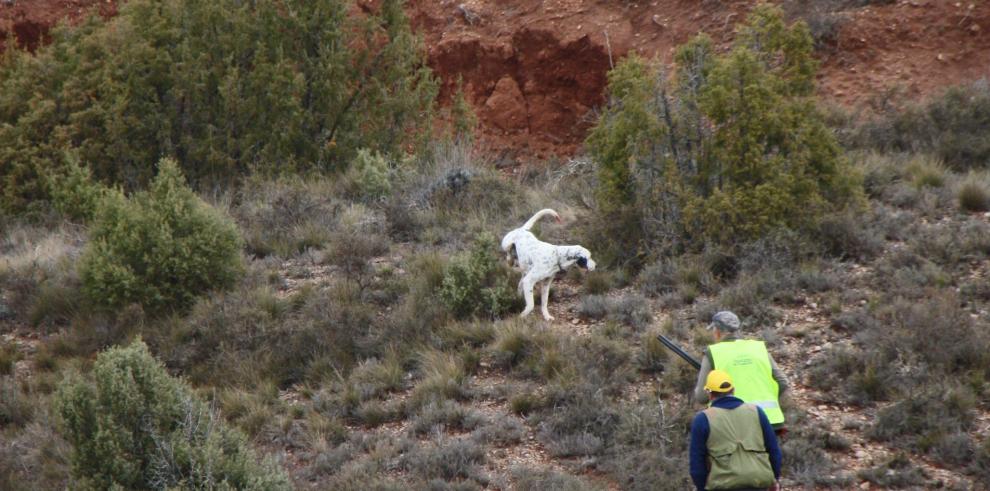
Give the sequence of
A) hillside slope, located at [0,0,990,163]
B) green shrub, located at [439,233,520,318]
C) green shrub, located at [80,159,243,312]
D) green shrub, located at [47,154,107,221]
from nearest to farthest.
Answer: green shrub, located at [439,233,520,318] → green shrub, located at [80,159,243,312] → hillside slope, located at [0,0,990,163] → green shrub, located at [47,154,107,221]

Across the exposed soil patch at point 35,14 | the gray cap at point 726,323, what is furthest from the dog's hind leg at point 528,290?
the exposed soil patch at point 35,14

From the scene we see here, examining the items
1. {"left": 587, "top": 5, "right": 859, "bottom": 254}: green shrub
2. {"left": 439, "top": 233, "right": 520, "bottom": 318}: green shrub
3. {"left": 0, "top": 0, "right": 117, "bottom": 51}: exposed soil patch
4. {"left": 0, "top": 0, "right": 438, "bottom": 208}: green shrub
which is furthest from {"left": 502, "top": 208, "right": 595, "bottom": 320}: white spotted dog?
{"left": 0, "top": 0, "right": 117, "bottom": 51}: exposed soil patch

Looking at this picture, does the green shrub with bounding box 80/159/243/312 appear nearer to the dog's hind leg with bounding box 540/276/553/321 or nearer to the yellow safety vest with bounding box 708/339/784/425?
the dog's hind leg with bounding box 540/276/553/321

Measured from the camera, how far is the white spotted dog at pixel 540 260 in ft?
32.6

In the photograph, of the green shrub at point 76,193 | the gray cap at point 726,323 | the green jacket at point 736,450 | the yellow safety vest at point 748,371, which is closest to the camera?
the green jacket at point 736,450

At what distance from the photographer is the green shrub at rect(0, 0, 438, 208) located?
54.4 ft

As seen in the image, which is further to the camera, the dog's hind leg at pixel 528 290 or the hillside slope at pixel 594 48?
the hillside slope at pixel 594 48

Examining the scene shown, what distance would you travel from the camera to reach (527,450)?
8.83 m

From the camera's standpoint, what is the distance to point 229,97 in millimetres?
16500

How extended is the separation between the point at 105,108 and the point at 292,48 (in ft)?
10.6

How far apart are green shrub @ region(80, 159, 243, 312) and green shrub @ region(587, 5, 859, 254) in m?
4.23

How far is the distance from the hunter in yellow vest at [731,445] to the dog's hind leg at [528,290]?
4011 mm

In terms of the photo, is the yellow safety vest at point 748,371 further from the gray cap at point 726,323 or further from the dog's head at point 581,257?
the dog's head at point 581,257

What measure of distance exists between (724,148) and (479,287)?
2.91 metres
